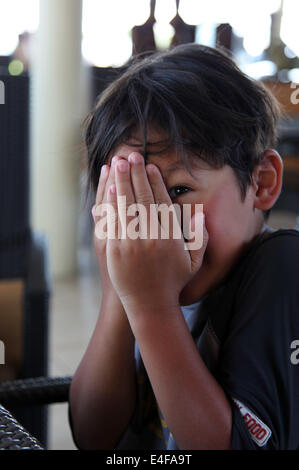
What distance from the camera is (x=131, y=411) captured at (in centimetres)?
80

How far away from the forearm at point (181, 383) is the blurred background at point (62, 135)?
1.04ft

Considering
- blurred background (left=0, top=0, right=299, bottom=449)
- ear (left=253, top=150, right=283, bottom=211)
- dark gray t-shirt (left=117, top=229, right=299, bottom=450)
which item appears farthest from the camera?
blurred background (left=0, top=0, right=299, bottom=449)

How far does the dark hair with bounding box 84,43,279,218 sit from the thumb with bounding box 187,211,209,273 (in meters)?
0.07

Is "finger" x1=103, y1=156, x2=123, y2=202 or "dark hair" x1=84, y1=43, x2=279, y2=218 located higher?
"dark hair" x1=84, y1=43, x2=279, y2=218

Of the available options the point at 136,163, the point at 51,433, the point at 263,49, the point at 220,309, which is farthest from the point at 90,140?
the point at 263,49

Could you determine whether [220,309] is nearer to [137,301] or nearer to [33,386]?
[137,301]

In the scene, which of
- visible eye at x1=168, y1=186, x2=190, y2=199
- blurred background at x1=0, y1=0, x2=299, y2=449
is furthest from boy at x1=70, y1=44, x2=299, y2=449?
blurred background at x1=0, y1=0, x2=299, y2=449

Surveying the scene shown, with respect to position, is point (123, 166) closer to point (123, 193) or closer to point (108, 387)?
point (123, 193)

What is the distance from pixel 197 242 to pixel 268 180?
169mm

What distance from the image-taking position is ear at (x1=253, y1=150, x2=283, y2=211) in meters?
0.76

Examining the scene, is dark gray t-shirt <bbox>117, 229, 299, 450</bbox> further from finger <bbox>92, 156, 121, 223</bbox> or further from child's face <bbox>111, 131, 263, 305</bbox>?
finger <bbox>92, 156, 121, 223</bbox>

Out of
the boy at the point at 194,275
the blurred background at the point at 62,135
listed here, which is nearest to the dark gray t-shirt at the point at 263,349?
the boy at the point at 194,275

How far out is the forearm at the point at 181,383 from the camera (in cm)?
60
